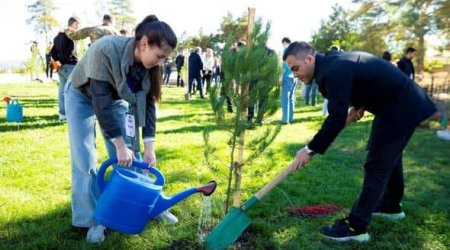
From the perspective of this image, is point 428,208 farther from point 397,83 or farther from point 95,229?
point 95,229

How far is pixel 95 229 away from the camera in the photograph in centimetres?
273

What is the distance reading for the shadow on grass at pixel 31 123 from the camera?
20.9 feet

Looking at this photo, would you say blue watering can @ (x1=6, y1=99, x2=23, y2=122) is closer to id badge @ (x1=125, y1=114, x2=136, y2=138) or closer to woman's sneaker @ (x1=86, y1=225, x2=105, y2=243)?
woman's sneaker @ (x1=86, y1=225, x2=105, y2=243)

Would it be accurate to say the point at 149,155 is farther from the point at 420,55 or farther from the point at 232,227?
the point at 420,55

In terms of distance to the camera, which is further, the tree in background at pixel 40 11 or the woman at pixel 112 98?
the tree in background at pixel 40 11

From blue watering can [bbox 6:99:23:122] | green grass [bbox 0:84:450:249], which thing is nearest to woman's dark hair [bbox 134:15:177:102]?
green grass [bbox 0:84:450:249]

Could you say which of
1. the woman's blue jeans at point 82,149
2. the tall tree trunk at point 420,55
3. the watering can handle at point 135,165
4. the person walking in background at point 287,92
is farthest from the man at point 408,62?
the tall tree trunk at point 420,55

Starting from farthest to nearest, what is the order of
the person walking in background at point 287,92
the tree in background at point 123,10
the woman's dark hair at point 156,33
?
the tree in background at point 123,10 → the person walking in background at point 287,92 → the woman's dark hair at point 156,33

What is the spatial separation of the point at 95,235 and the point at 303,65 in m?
1.78

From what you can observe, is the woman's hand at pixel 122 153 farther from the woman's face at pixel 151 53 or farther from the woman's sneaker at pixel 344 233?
the woman's sneaker at pixel 344 233

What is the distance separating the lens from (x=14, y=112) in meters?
6.70

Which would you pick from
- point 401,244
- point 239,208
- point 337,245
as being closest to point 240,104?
point 239,208

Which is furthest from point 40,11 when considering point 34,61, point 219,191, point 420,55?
point 219,191

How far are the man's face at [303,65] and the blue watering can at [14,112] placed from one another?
552cm
